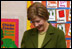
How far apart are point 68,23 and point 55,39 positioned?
0.77 meters

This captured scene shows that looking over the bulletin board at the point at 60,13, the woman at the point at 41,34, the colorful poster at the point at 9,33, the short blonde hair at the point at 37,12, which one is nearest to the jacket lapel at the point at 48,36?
the woman at the point at 41,34

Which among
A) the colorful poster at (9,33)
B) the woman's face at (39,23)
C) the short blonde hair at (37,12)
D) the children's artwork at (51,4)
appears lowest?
the colorful poster at (9,33)

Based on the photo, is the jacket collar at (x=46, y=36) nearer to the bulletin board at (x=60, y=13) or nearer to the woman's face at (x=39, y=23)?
the woman's face at (x=39, y=23)

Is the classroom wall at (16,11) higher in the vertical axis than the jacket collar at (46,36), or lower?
higher

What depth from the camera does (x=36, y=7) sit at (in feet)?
3.38

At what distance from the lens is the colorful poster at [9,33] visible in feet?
5.72

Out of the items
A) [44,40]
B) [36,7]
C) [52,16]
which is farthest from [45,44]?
[52,16]

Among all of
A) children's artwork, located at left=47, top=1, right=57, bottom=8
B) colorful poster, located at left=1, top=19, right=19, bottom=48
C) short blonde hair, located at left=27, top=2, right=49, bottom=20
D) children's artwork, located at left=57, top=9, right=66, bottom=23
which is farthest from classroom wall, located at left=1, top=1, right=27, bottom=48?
short blonde hair, located at left=27, top=2, right=49, bottom=20

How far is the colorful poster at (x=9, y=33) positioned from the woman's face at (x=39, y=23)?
746 millimetres

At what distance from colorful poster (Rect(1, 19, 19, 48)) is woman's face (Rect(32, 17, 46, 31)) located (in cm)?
75

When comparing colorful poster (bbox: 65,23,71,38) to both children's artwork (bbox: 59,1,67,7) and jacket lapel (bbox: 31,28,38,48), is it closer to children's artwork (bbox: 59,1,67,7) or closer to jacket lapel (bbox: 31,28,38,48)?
children's artwork (bbox: 59,1,67,7)

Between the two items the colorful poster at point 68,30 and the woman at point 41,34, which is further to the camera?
the colorful poster at point 68,30

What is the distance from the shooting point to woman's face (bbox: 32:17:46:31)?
3.36 ft

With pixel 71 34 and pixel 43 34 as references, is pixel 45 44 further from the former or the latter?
pixel 71 34
